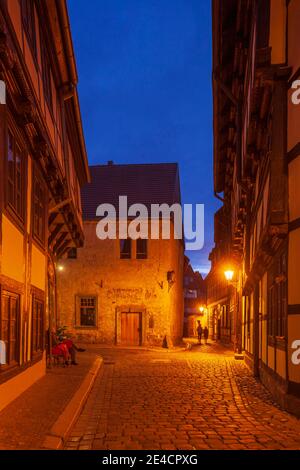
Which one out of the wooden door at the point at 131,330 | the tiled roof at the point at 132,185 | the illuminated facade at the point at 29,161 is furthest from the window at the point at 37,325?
the tiled roof at the point at 132,185

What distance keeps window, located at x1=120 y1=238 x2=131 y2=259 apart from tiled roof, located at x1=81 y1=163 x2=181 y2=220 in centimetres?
241

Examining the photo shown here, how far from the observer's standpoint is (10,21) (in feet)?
26.3

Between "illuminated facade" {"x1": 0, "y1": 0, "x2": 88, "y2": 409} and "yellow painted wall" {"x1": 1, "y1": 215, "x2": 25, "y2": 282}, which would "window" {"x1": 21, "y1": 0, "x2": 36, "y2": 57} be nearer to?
Result: "illuminated facade" {"x1": 0, "y1": 0, "x2": 88, "y2": 409}

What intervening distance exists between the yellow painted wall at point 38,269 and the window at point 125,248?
1663 cm

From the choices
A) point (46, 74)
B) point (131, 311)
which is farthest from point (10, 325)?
point (131, 311)

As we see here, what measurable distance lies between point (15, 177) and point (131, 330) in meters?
21.0

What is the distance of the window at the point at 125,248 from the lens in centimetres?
3055

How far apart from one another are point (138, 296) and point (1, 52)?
23385 mm

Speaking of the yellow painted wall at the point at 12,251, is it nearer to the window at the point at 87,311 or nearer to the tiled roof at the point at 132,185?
the window at the point at 87,311

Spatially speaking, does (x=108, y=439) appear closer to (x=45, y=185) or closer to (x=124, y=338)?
(x=45, y=185)

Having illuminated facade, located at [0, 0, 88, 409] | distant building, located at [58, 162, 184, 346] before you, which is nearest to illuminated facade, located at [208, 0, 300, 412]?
illuminated facade, located at [0, 0, 88, 409]

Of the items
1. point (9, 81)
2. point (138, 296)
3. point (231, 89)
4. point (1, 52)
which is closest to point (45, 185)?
point (9, 81)

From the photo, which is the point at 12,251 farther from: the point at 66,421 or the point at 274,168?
the point at 274,168

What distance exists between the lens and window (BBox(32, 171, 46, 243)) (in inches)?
485
